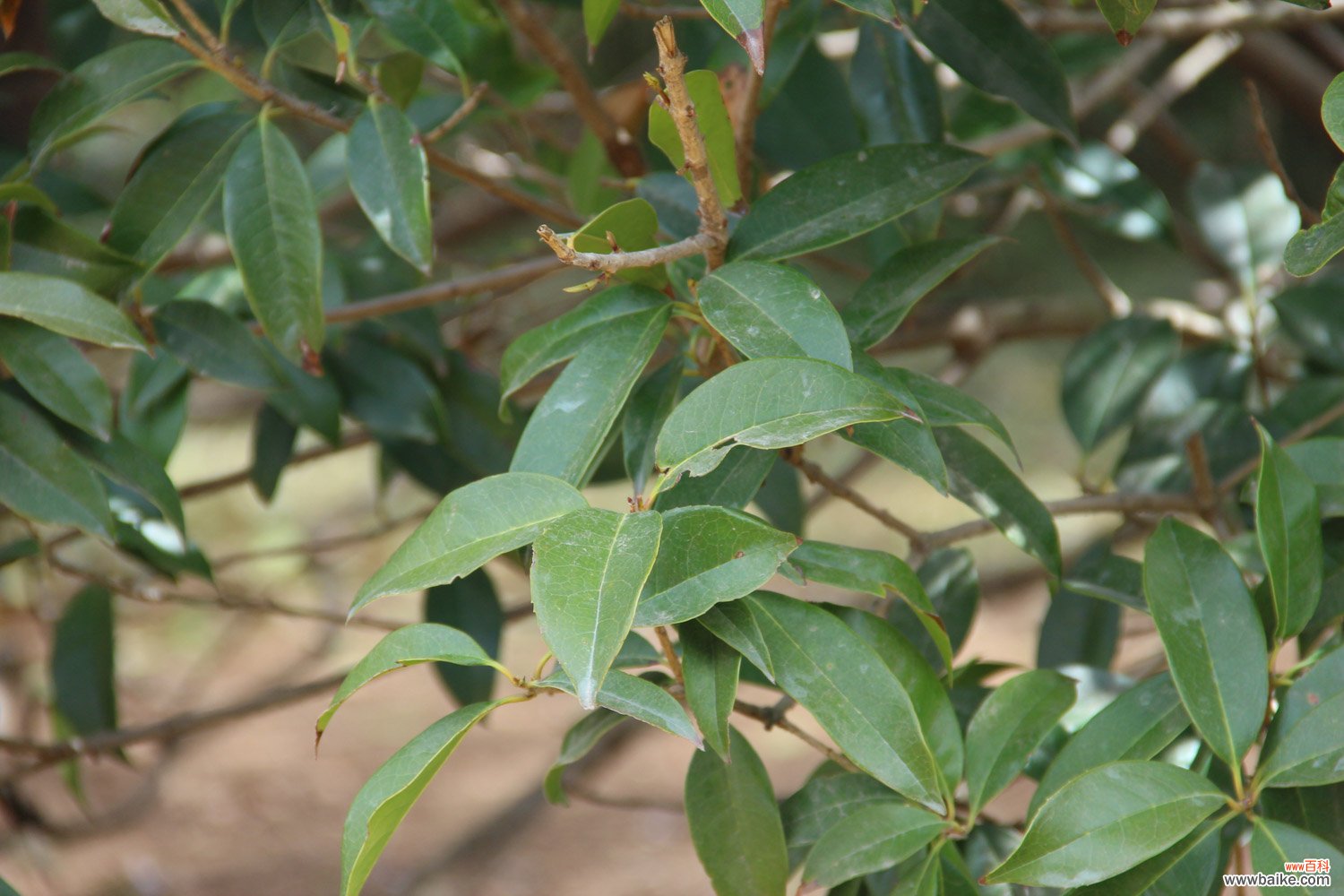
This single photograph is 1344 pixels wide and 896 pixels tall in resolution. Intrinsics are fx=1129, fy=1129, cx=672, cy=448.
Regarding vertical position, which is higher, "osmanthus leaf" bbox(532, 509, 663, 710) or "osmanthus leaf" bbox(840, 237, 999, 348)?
"osmanthus leaf" bbox(840, 237, 999, 348)

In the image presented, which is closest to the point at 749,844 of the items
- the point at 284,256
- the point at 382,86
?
the point at 284,256

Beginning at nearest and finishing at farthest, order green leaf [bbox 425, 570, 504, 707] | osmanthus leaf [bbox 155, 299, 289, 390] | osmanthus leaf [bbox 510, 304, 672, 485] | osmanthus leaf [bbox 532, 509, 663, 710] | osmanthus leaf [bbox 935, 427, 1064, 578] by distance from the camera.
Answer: osmanthus leaf [bbox 532, 509, 663, 710], osmanthus leaf [bbox 510, 304, 672, 485], osmanthus leaf [bbox 935, 427, 1064, 578], osmanthus leaf [bbox 155, 299, 289, 390], green leaf [bbox 425, 570, 504, 707]

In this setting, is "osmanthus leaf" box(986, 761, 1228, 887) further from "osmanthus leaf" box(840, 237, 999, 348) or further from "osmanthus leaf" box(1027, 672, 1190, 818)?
"osmanthus leaf" box(840, 237, 999, 348)

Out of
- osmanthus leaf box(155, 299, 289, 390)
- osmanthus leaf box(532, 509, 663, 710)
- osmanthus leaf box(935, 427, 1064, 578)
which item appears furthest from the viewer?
osmanthus leaf box(155, 299, 289, 390)

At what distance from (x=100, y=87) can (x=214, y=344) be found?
0.18 metres

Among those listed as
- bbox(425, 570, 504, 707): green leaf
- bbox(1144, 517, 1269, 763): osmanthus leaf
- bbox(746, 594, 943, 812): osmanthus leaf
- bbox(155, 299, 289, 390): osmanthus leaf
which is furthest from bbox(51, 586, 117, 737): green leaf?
bbox(1144, 517, 1269, 763): osmanthus leaf

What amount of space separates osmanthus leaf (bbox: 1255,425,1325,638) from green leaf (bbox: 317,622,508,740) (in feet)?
1.21

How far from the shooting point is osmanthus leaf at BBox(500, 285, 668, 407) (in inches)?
22.0

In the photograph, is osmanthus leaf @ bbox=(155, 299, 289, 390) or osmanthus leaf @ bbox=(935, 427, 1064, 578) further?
osmanthus leaf @ bbox=(155, 299, 289, 390)

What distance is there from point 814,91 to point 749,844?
73cm

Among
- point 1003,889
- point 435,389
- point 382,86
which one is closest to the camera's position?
point 1003,889

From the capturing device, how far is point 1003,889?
1.97 feet

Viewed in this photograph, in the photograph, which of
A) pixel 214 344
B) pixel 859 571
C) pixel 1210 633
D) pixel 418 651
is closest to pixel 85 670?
pixel 214 344

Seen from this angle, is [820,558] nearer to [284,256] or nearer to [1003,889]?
[1003,889]
